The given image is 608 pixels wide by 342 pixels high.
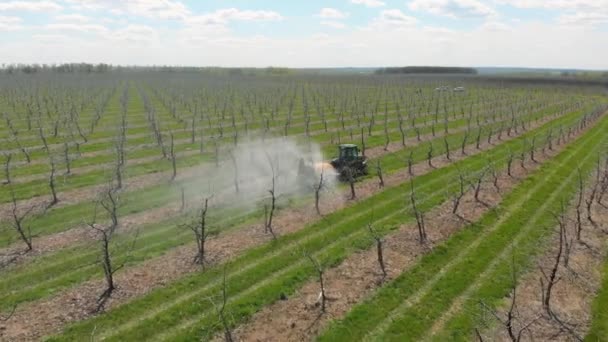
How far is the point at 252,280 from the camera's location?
17.6 m

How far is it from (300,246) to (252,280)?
348 cm

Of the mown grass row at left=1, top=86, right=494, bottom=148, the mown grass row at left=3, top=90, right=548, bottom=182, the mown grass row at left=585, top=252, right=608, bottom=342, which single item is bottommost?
the mown grass row at left=585, top=252, right=608, bottom=342

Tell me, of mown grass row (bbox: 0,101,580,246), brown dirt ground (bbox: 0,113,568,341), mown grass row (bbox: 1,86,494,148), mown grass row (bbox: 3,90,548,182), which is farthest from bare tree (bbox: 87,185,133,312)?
mown grass row (bbox: 1,86,494,148)

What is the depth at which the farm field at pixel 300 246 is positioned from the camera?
15.1 metres

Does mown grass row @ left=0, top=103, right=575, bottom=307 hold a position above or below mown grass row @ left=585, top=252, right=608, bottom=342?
above

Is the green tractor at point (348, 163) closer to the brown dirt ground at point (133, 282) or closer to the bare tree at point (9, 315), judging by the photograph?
the brown dirt ground at point (133, 282)

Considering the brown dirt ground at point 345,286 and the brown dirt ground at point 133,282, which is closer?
the brown dirt ground at point 345,286

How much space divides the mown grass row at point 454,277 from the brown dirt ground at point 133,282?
21.3ft

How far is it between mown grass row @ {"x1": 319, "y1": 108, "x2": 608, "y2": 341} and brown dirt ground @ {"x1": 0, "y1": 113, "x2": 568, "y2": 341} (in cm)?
648

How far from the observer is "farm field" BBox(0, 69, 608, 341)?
15.1 meters

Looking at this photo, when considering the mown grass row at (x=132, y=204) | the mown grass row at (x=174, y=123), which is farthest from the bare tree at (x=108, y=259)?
the mown grass row at (x=174, y=123)

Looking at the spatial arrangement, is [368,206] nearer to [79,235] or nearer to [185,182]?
[185,182]

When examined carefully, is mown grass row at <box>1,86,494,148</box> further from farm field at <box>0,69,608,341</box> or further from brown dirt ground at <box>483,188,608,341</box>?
brown dirt ground at <box>483,188,608,341</box>

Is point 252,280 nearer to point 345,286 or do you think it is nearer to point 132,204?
point 345,286
